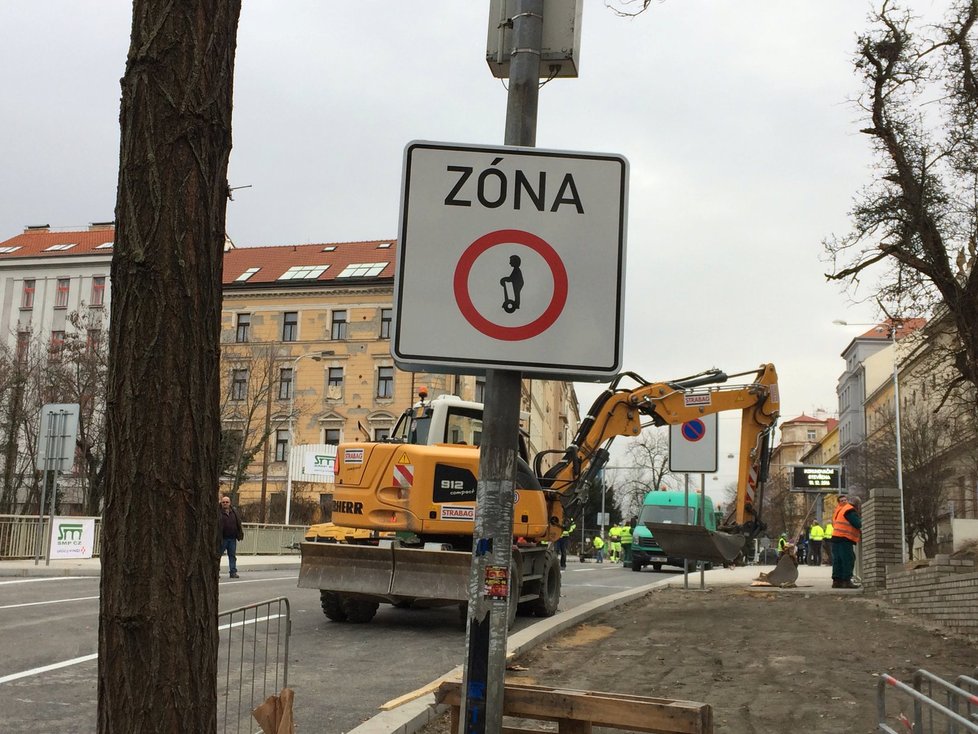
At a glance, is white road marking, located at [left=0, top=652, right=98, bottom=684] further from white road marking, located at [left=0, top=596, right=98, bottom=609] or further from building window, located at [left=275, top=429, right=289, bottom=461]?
building window, located at [left=275, top=429, right=289, bottom=461]

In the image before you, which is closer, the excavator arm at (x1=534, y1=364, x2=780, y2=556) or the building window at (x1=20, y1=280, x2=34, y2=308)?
the excavator arm at (x1=534, y1=364, x2=780, y2=556)

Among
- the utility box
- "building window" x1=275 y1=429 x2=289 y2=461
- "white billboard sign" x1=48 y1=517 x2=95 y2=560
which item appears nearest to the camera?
the utility box

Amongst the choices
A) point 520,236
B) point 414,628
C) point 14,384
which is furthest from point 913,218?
point 14,384

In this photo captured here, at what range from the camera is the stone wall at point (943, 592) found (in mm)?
12250

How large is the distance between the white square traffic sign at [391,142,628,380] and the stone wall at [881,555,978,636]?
34.2 ft

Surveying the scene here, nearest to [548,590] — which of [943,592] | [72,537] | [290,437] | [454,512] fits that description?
[454,512]

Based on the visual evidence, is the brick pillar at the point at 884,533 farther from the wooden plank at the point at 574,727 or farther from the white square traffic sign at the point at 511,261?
the white square traffic sign at the point at 511,261

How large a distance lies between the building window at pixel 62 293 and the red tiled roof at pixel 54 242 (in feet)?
5.96

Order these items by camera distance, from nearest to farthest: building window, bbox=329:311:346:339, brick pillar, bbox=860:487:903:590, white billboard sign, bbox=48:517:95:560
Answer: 1. brick pillar, bbox=860:487:903:590
2. white billboard sign, bbox=48:517:95:560
3. building window, bbox=329:311:346:339

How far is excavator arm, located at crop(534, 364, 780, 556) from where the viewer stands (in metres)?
15.2

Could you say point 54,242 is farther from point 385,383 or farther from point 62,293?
point 385,383

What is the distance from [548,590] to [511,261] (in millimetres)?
12297

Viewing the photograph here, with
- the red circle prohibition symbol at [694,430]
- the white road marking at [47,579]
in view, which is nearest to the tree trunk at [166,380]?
the red circle prohibition symbol at [694,430]

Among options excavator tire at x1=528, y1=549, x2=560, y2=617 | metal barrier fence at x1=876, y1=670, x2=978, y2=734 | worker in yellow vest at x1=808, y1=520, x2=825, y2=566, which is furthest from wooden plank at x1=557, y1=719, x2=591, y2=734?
worker in yellow vest at x1=808, y1=520, x2=825, y2=566
